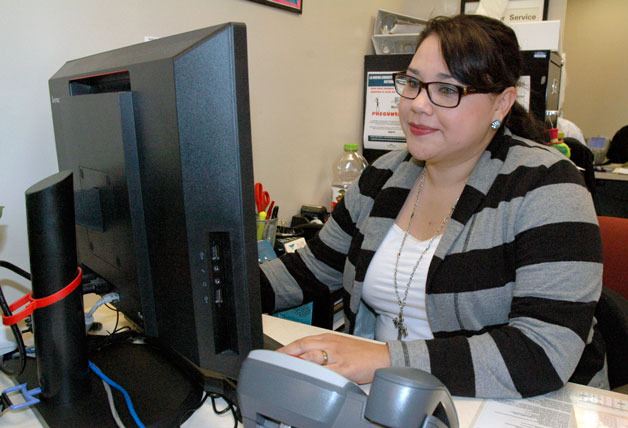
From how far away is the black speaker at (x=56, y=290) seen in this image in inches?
24.9

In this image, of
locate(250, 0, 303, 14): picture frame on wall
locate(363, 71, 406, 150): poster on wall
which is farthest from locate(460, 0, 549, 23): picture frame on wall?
locate(250, 0, 303, 14): picture frame on wall

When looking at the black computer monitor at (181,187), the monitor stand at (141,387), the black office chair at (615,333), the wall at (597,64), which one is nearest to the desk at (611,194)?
the wall at (597,64)

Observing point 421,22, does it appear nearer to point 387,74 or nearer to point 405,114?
point 387,74

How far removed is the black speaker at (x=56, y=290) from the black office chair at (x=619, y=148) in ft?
14.9

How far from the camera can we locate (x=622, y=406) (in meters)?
0.76

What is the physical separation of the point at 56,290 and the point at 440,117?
0.74 meters

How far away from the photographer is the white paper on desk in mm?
715

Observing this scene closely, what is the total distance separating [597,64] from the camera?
524 cm

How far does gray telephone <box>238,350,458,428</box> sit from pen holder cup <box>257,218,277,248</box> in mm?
973

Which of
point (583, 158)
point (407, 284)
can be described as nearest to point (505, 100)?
point (407, 284)

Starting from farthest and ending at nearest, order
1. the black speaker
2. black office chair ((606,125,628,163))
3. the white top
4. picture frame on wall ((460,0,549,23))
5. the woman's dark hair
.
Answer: black office chair ((606,125,628,163)), picture frame on wall ((460,0,549,23)), the white top, the woman's dark hair, the black speaker

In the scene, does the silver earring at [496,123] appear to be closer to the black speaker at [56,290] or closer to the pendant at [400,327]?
the pendant at [400,327]

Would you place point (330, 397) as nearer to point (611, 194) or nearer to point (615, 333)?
point (615, 333)

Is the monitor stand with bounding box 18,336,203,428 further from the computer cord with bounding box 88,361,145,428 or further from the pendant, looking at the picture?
the pendant
